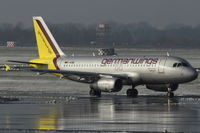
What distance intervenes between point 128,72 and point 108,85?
3.46m

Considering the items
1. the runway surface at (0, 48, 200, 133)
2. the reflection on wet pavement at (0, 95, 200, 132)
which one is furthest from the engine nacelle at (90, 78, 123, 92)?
the reflection on wet pavement at (0, 95, 200, 132)

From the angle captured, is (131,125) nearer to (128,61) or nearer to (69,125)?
(69,125)

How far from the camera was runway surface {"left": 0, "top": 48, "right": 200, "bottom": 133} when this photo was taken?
31578 millimetres

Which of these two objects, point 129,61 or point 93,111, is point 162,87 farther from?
point 93,111

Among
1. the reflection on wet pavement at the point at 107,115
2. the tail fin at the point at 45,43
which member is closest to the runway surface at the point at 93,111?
the reflection on wet pavement at the point at 107,115

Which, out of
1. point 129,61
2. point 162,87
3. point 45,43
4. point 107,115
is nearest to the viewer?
point 107,115

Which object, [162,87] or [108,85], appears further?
[162,87]

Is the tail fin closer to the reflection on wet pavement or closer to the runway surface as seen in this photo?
the runway surface

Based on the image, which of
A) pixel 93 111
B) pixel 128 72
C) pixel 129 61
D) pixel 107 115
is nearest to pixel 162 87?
pixel 128 72

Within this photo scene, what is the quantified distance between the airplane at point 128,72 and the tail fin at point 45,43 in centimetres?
248

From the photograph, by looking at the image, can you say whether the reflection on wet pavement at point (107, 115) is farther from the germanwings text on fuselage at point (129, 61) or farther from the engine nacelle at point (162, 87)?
the germanwings text on fuselage at point (129, 61)

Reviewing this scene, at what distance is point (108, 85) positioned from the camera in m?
54.3

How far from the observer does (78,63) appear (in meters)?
61.8

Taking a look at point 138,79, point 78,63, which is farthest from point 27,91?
point 138,79
